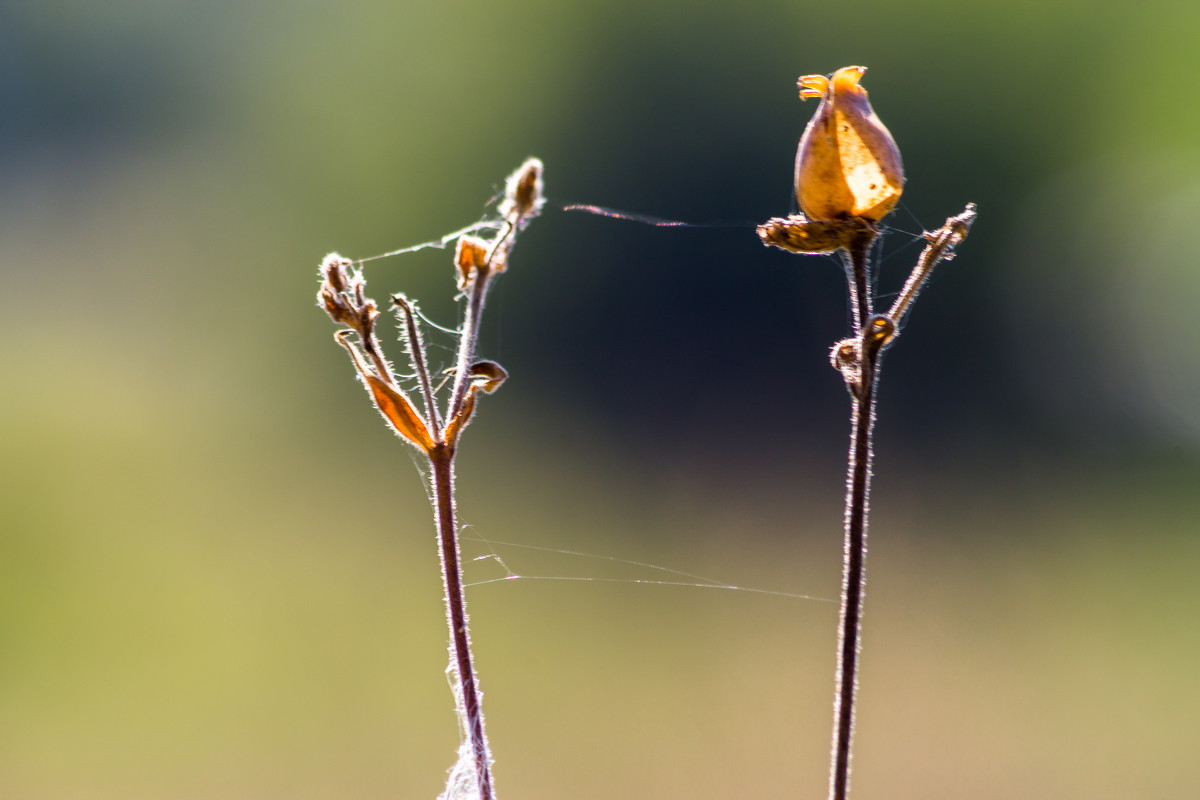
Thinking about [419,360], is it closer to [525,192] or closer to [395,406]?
[395,406]

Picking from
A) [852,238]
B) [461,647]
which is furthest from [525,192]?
[461,647]

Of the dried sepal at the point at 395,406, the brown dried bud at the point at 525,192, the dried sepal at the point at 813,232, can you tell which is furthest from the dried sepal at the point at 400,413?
the dried sepal at the point at 813,232

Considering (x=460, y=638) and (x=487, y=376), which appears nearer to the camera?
(x=460, y=638)

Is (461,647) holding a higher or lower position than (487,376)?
lower

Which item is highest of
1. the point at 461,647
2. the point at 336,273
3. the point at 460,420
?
the point at 336,273

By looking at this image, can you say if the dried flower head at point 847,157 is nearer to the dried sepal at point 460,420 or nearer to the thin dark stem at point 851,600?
the thin dark stem at point 851,600

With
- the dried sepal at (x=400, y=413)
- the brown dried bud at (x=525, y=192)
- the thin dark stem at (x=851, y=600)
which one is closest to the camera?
the thin dark stem at (x=851, y=600)

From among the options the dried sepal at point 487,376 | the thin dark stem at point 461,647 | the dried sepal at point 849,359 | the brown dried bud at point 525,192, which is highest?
the brown dried bud at point 525,192

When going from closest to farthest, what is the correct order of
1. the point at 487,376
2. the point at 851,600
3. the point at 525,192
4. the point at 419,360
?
the point at 851,600, the point at 525,192, the point at 419,360, the point at 487,376
